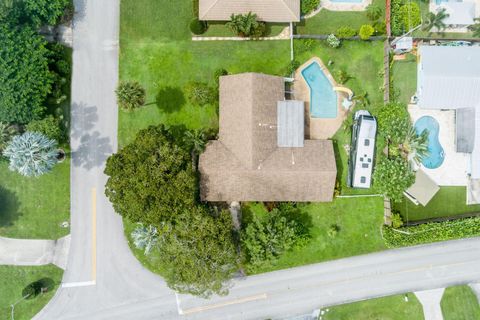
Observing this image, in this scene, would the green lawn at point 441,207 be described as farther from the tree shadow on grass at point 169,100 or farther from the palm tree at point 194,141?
the tree shadow on grass at point 169,100

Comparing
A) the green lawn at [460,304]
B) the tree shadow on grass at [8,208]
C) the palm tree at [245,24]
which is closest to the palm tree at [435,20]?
the palm tree at [245,24]

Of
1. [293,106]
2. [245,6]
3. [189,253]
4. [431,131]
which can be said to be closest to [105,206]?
[189,253]

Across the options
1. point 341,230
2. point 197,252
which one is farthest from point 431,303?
point 197,252

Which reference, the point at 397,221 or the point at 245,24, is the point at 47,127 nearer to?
the point at 245,24

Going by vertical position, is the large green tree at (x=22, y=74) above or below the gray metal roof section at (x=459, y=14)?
below

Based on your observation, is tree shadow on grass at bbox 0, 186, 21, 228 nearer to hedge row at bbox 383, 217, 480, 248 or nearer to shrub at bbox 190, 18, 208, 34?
shrub at bbox 190, 18, 208, 34

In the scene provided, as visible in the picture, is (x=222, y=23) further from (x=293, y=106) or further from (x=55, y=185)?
(x=55, y=185)
